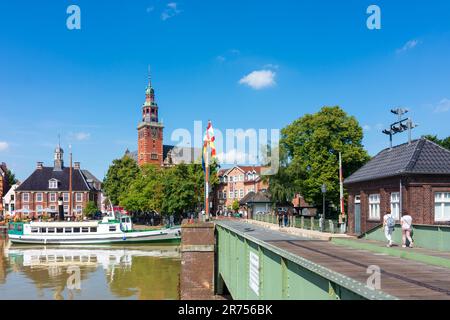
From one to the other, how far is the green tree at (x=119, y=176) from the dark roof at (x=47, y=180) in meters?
14.5

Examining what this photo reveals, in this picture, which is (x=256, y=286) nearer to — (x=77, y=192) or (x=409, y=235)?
(x=409, y=235)

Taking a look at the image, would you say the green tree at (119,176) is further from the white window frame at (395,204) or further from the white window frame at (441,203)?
the white window frame at (441,203)

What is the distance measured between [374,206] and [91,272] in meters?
24.5

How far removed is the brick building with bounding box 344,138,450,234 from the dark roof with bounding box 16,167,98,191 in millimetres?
85115

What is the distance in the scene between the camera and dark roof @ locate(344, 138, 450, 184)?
25.2m

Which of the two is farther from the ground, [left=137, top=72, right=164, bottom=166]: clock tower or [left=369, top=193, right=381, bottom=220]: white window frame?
[left=137, top=72, right=164, bottom=166]: clock tower

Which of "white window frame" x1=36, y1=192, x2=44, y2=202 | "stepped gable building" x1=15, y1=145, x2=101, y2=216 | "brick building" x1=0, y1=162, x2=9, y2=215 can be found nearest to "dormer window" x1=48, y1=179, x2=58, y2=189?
"stepped gable building" x1=15, y1=145, x2=101, y2=216

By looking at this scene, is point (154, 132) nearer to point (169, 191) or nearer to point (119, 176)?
point (119, 176)

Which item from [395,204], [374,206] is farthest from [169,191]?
[395,204]

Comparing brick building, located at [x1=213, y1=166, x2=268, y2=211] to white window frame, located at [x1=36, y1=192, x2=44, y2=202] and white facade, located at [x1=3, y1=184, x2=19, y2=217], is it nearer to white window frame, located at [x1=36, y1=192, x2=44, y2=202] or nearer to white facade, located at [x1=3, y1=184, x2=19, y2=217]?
white window frame, located at [x1=36, y1=192, x2=44, y2=202]

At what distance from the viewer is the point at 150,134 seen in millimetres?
124250

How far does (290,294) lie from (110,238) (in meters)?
56.6

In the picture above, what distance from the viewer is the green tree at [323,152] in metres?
50.4
